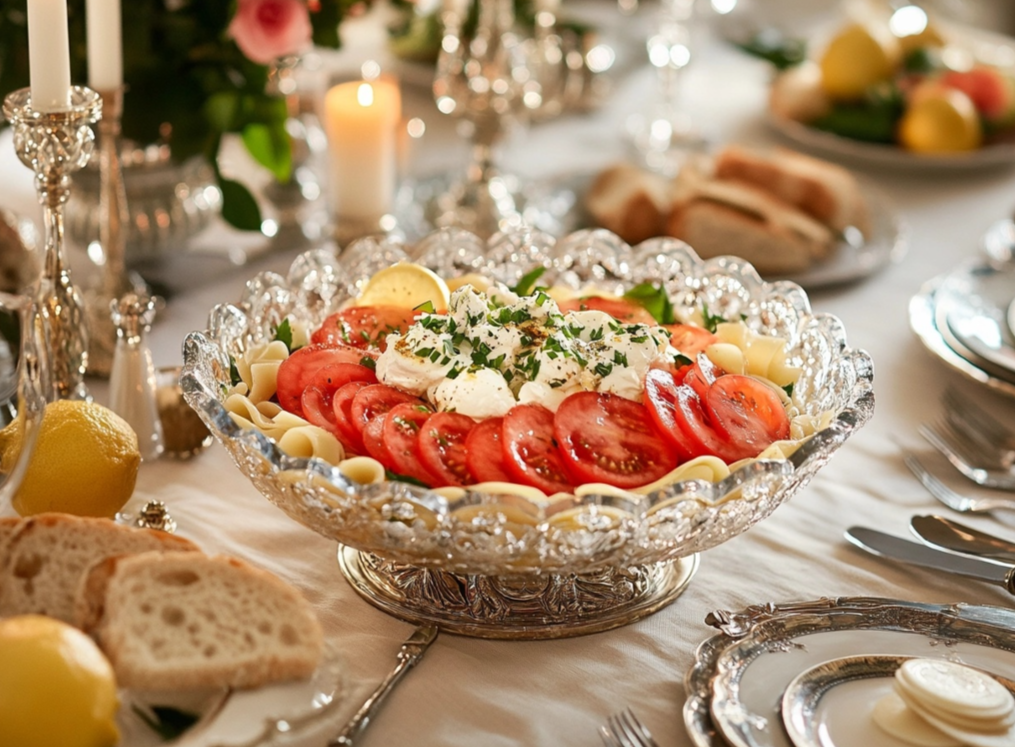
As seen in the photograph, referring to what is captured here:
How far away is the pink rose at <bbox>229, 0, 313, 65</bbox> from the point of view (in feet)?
7.02

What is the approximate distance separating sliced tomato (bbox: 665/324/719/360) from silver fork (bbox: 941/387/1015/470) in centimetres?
54

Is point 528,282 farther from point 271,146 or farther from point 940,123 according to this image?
point 940,123

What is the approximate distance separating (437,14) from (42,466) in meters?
2.49

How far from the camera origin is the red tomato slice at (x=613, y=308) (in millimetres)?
1850

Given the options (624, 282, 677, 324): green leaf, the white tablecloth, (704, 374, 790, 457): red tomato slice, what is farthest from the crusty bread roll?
(704, 374, 790, 457): red tomato slice

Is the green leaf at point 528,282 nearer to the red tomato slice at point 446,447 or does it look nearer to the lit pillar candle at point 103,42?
the red tomato slice at point 446,447

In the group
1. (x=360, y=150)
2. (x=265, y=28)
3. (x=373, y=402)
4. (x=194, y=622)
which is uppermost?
(x=265, y=28)

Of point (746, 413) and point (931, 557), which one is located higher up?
point (746, 413)

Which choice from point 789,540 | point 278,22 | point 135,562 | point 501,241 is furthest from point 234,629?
point 278,22

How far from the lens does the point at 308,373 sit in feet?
5.41

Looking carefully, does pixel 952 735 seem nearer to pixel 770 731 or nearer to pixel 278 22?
pixel 770 731

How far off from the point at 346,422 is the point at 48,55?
69 cm

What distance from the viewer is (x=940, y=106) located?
3.23 m

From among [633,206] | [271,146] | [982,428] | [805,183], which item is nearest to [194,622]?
[271,146]
